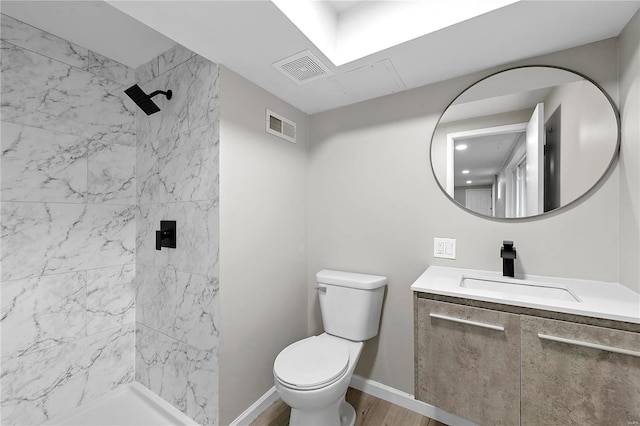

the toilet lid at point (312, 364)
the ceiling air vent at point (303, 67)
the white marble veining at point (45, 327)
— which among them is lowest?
the toilet lid at point (312, 364)

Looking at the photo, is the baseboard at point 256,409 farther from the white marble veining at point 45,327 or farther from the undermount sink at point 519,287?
the undermount sink at point 519,287

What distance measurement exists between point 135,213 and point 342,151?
5.43 ft

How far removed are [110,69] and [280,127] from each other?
4.14ft

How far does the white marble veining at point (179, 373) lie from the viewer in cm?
155

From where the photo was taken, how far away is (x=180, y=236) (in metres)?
1.72

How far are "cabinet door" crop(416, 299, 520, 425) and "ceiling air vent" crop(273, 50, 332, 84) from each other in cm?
142

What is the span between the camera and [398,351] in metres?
1.87

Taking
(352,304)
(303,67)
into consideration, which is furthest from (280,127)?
(352,304)

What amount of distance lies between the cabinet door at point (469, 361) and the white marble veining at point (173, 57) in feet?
6.55

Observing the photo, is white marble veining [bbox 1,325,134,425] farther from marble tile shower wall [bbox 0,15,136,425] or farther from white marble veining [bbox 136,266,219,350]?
white marble veining [bbox 136,266,219,350]

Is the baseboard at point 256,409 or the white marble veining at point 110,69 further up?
the white marble veining at point 110,69

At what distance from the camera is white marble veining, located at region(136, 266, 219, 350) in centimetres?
156

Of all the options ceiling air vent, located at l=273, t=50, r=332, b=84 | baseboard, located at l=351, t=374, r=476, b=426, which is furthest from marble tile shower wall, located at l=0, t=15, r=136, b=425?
baseboard, located at l=351, t=374, r=476, b=426

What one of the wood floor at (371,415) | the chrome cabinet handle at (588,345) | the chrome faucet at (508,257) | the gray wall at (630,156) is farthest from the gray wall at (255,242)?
the gray wall at (630,156)
